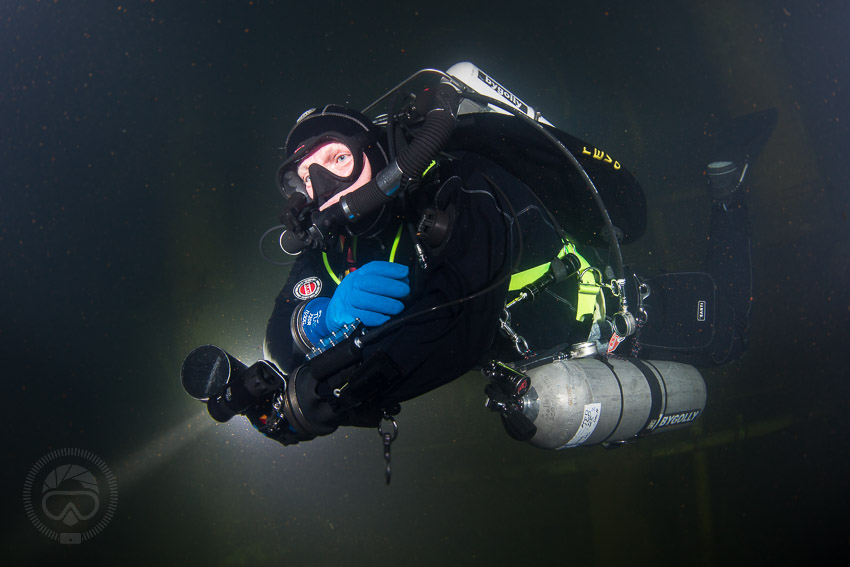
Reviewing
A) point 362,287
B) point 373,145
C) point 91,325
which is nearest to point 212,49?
point 91,325

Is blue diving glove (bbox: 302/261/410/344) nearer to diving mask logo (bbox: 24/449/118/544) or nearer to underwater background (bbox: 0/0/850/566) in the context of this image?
underwater background (bbox: 0/0/850/566)

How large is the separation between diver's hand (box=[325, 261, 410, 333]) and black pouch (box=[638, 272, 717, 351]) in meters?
1.79

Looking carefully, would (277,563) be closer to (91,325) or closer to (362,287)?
(91,325)

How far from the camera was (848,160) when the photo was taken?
347cm

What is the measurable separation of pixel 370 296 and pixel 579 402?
1.11 m

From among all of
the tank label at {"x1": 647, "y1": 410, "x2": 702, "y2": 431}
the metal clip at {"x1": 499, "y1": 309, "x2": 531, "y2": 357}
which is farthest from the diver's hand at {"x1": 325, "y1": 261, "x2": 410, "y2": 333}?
the tank label at {"x1": 647, "y1": 410, "x2": 702, "y2": 431}

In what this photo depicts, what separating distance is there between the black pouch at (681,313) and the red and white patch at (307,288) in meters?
2.00

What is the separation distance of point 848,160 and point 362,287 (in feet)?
17.5

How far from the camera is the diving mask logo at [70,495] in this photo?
3.31m

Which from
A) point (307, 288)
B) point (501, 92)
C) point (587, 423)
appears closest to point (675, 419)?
point (587, 423)

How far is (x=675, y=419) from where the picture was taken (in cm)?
199

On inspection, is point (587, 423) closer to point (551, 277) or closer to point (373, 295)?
point (551, 277)

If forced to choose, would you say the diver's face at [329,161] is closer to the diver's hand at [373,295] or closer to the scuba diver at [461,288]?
the scuba diver at [461,288]

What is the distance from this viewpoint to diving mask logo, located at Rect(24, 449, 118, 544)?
10.8 feet
